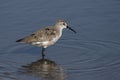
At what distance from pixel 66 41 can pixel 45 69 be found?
2049mm

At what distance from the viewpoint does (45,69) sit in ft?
41.5

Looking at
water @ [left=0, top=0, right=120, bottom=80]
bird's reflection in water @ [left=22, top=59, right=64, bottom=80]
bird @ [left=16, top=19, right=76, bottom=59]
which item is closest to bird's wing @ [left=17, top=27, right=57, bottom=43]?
bird @ [left=16, top=19, right=76, bottom=59]

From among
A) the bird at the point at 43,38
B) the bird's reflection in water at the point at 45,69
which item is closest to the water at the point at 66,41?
the bird's reflection in water at the point at 45,69

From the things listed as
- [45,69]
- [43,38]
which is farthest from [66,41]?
[45,69]

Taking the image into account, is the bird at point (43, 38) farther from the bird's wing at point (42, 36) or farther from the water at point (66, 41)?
the water at point (66, 41)

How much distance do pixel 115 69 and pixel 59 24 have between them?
108 inches

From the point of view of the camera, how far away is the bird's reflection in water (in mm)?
11969

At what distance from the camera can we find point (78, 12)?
1627 cm

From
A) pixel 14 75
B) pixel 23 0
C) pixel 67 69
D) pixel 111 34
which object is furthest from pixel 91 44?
pixel 23 0

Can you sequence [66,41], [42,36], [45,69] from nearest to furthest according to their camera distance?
[45,69], [42,36], [66,41]

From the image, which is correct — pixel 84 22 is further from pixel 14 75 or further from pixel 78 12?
pixel 14 75

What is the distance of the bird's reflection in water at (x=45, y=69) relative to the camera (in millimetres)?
11969

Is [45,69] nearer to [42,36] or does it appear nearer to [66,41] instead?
[42,36]

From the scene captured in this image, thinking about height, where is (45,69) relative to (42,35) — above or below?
below
